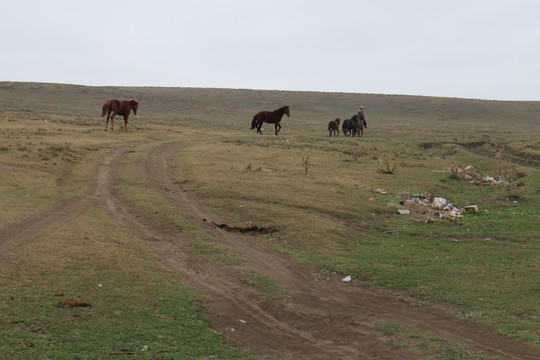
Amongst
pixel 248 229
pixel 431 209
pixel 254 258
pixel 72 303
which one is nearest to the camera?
pixel 72 303

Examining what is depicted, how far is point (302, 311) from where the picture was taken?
905 cm

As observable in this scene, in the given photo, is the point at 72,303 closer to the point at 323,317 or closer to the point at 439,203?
the point at 323,317

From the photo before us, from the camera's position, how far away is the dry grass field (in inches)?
297

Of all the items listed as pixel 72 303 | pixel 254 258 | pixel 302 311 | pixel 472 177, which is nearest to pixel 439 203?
pixel 472 177

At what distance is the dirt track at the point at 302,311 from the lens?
7.49 m

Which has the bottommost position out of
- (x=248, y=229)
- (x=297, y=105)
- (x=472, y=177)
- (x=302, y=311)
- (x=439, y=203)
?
(x=302, y=311)

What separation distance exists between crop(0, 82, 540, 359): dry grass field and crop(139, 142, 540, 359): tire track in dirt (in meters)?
0.04

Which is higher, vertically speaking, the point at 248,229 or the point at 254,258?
the point at 248,229

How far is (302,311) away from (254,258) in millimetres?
3004

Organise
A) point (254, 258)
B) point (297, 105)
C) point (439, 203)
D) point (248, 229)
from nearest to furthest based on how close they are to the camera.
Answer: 1. point (254, 258)
2. point (248, 229)
3. point (439, 203)
4. point (297, 105)

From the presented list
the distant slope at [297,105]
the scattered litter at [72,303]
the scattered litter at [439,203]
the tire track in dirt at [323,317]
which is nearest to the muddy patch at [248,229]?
the tire track in dirt at [323,317]

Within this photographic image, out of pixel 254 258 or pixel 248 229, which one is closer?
pixel 254 258

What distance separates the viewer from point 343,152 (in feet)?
104

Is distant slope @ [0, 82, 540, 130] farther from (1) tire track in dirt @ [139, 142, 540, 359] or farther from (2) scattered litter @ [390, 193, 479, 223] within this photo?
(1) tire track in dirt @ [139, 142, 540, 359]
